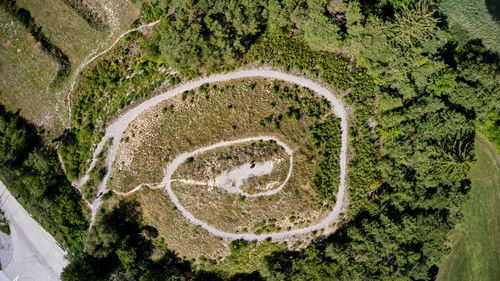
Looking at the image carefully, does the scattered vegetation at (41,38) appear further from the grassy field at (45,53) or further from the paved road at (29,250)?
the paved road at (29,250)

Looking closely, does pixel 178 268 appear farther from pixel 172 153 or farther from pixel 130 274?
pixel 172 153

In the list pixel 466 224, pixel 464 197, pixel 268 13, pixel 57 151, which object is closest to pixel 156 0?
pixel 268 13

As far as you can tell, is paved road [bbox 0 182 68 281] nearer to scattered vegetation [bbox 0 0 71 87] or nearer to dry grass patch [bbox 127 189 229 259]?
dry grass patch [bbox 127 189 229 259]

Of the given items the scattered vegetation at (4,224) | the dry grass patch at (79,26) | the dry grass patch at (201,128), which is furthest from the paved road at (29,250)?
the dry grass patch at (79,26)

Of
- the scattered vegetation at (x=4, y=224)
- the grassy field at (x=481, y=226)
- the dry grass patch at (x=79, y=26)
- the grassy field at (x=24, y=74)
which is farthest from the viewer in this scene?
the scattered vegetation at (x=4, y=224)

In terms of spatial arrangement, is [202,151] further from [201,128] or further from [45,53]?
[45,53]

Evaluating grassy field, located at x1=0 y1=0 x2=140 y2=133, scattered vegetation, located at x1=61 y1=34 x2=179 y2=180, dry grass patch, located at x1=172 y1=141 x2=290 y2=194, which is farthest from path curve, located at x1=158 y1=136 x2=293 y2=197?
grassy field, located at x1=0 y1=0 x2=140 y2=133
